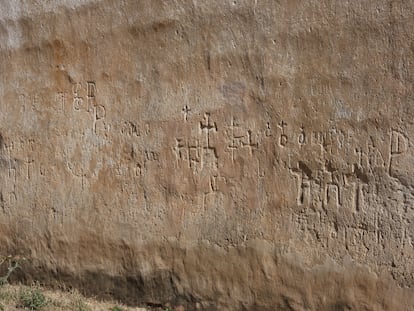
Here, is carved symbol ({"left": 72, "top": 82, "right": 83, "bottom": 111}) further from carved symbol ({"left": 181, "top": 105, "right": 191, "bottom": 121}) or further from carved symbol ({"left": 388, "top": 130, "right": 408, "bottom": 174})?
carved symbol ({"left": 388, "top": 130, "right": 408, "bottom": 174})

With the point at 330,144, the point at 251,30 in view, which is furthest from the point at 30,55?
the point at 330,144

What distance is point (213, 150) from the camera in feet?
16.1

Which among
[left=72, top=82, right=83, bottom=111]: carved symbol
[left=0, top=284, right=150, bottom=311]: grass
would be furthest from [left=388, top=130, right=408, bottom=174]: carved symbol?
[left=72, top=82, right=83, bottom=111]: carved symbol

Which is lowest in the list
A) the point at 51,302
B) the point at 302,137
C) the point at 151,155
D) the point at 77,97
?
the point at 51,302

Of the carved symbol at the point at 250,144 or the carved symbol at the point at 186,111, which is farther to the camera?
the carved symbol at the point at 186,111

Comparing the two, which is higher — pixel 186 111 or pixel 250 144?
pixel 186 111

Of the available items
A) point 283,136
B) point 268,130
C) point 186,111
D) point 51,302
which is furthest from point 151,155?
point 51,302

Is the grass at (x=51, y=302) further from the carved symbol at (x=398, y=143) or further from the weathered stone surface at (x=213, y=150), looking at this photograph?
the carved symbol at (x=398, y=143)

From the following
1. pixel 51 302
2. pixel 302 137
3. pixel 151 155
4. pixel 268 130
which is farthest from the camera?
pixel 51 302

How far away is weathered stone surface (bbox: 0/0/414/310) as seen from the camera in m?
4.29

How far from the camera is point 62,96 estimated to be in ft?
18.5

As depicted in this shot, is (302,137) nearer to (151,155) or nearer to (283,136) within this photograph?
(283,136)

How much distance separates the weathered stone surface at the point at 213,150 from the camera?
14.1 feet

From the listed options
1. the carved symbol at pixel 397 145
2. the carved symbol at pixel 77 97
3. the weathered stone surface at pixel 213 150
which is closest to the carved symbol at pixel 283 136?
the weathered stone surface at pixel 213 150
